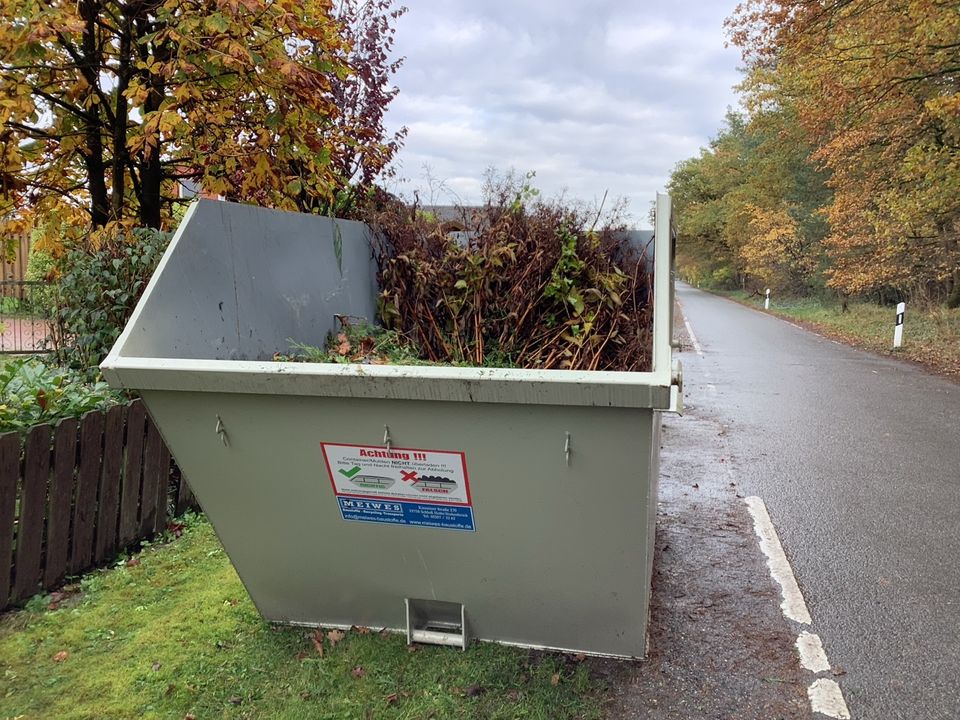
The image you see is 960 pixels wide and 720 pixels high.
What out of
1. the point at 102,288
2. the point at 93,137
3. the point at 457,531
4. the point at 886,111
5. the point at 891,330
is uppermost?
the point at 886,111

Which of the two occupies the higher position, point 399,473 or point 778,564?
point 399,473

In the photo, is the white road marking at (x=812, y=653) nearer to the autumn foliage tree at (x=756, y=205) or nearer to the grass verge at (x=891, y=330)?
the grass verge at (x=891, y=330)

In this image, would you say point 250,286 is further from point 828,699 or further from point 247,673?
point 828,699

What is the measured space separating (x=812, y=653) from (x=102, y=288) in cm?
453

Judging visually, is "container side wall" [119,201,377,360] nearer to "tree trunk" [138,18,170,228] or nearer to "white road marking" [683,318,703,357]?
"tree trunk" [138,18,170,228]

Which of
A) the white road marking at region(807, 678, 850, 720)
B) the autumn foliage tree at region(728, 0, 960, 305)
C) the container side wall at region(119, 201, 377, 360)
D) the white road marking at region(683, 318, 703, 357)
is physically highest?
the autumn foliage tree at region(728, 0, 960, 305)

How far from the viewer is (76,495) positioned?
12.7 feet

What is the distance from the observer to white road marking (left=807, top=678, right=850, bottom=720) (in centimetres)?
273

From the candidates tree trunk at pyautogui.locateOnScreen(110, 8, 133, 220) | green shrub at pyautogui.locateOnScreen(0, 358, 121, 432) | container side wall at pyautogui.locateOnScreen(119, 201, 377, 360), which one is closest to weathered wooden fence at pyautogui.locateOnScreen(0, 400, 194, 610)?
green shrub at pyautogui.locateOnScreen(0, 358, 121, 432)

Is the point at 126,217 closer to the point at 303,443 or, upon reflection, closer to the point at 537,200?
the point at 537,200

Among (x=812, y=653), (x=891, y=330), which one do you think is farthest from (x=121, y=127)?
(x=891, y=330)

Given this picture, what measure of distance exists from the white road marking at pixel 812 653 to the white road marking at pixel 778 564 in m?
0.15

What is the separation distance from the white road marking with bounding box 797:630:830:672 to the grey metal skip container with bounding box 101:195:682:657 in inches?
34.0

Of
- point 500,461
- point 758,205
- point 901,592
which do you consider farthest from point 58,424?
point 758,205
